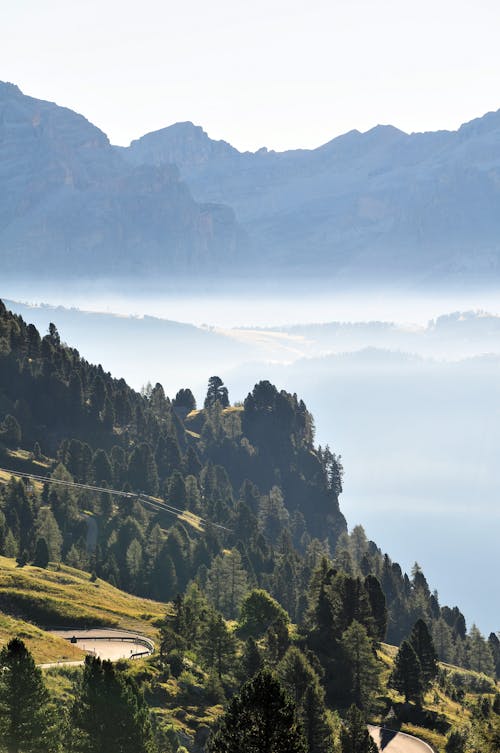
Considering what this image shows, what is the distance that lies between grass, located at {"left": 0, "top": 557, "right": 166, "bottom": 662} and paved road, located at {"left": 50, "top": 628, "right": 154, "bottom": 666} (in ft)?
6.76

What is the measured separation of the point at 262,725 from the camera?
49.7 m

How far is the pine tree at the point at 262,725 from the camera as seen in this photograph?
49.1 meters

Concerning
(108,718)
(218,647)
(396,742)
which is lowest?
(396,742)

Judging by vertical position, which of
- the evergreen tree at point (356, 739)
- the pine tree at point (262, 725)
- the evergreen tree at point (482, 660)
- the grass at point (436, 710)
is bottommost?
the evergreen tree at point (482, 660)

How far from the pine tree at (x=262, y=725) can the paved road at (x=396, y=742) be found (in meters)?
47.6

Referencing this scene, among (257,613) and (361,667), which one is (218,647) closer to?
(361,667)

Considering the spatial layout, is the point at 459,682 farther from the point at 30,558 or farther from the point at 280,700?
the point at 280,700

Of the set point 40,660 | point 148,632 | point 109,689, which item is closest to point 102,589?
point 148,632

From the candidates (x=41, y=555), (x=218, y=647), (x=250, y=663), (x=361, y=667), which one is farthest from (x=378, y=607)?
(x=41, y=555)

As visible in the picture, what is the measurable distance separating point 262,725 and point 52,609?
217 ft

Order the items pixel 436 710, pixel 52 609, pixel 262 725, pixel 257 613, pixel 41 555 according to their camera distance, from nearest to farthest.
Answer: pixel 262 725 → pixel 52 609 → pixel 436 710 → pixel 257 613 → pixel 41 555

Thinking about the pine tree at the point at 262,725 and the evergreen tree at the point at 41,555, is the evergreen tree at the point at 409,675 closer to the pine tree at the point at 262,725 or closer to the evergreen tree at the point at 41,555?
the evergreen tree at the point at 41,555

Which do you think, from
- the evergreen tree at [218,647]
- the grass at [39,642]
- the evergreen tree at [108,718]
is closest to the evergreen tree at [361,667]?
the evergreen tree at [218,647]

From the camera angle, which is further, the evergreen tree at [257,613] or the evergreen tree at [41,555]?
the evergreen tree at [41,555]
